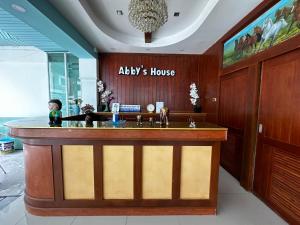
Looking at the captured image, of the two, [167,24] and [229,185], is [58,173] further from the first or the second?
[167,24]

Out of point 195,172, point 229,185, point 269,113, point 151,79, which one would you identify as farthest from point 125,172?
point 151,79

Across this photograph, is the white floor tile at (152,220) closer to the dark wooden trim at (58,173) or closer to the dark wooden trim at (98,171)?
the dark wooden trim at (98,171)

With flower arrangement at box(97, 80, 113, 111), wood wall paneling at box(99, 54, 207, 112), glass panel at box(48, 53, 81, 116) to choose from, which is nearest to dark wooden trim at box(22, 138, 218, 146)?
flower arrangement at box(97, 80, 113, 111)

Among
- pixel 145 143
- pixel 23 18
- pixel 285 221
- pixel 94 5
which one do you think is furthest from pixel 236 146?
pixel 23 18

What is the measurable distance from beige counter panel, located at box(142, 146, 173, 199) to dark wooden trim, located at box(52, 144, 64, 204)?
1.09 meters

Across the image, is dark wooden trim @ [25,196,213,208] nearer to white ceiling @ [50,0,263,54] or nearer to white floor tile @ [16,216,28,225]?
white floor tile @ [16,216,28,225]

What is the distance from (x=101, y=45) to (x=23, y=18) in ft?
7.98

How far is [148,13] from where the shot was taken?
7.63 ft

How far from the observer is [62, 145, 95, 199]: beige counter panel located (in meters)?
2.21

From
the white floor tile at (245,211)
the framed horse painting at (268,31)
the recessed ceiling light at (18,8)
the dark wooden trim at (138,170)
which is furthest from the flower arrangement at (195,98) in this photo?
the recessed ceiling light at (18,8)

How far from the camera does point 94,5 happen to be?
3.28 meters

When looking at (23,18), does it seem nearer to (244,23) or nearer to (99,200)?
(99,200)

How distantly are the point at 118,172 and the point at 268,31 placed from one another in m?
3.06

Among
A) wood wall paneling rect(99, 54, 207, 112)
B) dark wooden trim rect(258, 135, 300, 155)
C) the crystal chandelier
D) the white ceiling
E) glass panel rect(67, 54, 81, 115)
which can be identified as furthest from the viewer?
glass panel rect(67, 54, 81, 115)
